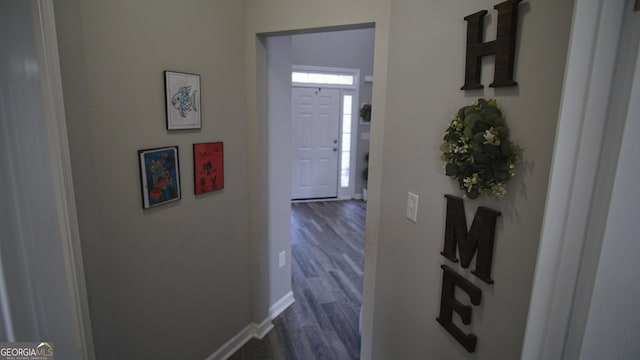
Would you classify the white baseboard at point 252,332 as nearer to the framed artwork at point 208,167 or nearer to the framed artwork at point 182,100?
the framed artwork at point 208,167

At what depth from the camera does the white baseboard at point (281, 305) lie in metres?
2.67

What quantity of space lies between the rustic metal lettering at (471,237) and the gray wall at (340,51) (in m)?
4.68

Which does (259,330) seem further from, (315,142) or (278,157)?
(315,142)

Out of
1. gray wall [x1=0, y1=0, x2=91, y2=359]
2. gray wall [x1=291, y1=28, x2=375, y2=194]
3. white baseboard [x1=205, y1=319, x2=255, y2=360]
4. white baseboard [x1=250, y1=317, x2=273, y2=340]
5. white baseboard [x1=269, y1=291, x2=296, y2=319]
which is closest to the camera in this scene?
gray wall [x1=0, y1=0, x2=91, y2=359]

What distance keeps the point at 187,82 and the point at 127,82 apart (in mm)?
322

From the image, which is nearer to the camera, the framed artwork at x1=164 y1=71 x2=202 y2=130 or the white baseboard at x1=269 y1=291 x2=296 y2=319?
the framed artwork at x1=164 y1=71 x2=202 y2=130

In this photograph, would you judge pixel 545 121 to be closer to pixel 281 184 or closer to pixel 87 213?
pixel 87 213

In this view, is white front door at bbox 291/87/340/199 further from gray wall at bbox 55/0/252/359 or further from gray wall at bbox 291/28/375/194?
gray wall at bbox 55/0/252/359

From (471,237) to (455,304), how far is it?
0.28 m

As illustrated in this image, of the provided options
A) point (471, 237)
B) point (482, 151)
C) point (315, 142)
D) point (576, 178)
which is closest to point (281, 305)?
point (471, 237)

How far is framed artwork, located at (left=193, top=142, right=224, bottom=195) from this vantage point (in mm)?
1842

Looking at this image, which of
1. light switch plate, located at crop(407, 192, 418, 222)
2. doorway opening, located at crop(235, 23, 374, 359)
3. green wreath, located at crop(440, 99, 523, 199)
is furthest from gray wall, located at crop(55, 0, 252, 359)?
green wreath, located at crop(440, 99, 523, 199)

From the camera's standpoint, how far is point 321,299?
9.70 feet

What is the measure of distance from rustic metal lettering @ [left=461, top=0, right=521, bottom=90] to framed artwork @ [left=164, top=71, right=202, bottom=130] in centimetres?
130
